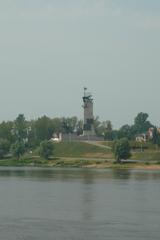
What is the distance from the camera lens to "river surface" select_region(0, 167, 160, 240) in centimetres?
3366

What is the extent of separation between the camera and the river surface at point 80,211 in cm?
3366

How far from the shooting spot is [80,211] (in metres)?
41.6

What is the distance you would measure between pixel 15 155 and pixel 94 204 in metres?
84.3

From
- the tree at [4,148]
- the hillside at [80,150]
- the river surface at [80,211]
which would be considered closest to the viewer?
the river surface at [80,211]

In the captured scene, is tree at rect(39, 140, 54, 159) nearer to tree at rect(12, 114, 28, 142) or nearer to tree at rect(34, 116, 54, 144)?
tree at rect(34, 116, 54, 144)

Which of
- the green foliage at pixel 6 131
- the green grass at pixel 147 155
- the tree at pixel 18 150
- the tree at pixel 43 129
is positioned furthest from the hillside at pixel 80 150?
the tree at pixel 43 129

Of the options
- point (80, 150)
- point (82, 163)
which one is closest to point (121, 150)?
point (82, 163)

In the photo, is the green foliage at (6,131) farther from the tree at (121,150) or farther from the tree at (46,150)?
the tree at (121,150)

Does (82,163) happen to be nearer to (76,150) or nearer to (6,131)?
(76,150)

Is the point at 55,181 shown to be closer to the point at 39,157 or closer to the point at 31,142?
the point at 39,157

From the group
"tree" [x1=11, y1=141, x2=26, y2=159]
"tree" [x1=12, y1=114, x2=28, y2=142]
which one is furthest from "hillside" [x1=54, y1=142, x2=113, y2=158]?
"tree" [x1=12, y1=114, x2=28, y2=142]

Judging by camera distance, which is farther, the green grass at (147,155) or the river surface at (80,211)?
the green grass at (147,155)

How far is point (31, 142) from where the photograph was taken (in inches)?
6038

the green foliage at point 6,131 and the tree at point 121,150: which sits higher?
the green foliage at point 6,131
